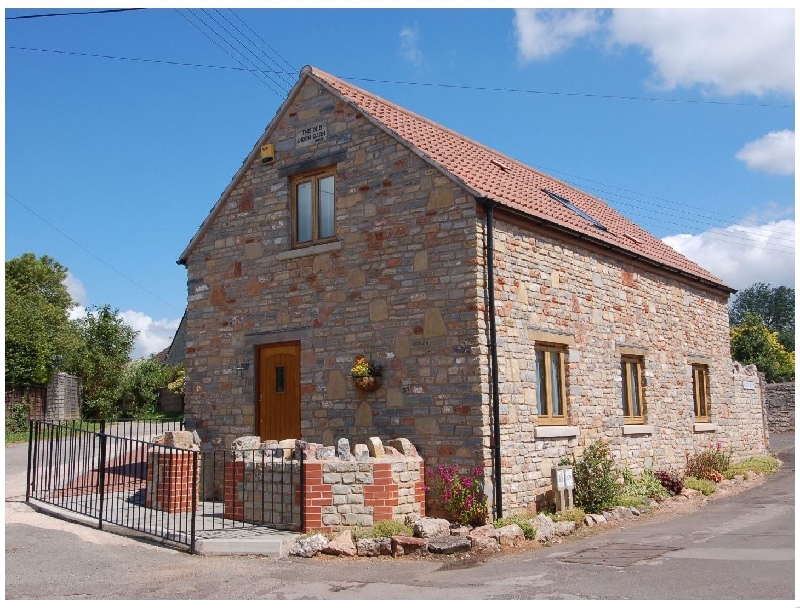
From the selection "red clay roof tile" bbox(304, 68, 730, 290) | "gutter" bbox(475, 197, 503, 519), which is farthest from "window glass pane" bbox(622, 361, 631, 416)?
"gutter" bbox(475, 197, 503, 519)

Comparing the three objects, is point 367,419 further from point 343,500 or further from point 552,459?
point 552,459

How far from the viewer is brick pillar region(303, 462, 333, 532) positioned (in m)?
9.96

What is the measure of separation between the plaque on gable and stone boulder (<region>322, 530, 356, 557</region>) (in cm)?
704

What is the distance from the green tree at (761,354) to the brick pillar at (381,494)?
3015 centimetres

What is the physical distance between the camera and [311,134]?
1359cm

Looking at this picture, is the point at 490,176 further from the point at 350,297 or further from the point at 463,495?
the point at 463,495

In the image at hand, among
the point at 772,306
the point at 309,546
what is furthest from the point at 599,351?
the point at 772,306

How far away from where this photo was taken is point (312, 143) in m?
13.5

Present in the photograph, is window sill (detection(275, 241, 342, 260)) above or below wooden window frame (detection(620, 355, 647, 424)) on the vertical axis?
above

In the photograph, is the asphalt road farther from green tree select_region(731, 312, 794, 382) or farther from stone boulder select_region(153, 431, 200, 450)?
green tree select_region(731, 312, 794, 382)

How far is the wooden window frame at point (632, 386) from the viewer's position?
14.6 meters

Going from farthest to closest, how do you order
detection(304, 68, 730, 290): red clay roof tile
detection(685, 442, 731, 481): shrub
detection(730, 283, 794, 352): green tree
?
detection(730, 283, 794, 352): green tree, detection(685, 442, 731, 481): shrub, detection(304, 68, 730, 290): red clay roof tile

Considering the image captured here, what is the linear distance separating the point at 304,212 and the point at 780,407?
24.5m

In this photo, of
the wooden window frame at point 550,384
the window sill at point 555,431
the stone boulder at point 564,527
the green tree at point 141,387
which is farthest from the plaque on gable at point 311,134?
the green tree at point 141,387
